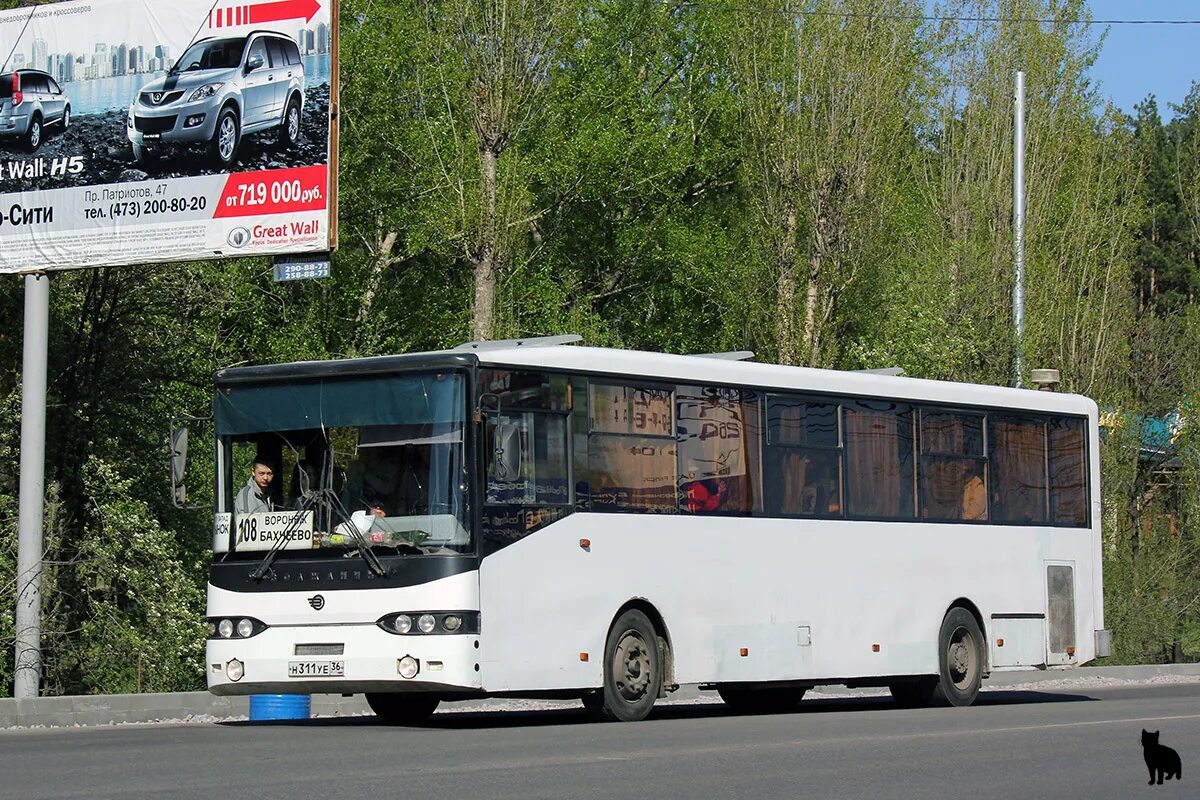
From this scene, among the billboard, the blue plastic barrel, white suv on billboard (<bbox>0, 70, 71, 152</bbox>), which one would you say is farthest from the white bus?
white suv on billboard (<bbox>0, 70, 71, 152</bbox>)

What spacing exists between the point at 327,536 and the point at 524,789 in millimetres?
5881

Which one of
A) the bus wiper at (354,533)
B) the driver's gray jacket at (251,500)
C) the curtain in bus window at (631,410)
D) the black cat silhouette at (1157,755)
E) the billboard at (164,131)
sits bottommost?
the black cat silhouette at (1157,755)

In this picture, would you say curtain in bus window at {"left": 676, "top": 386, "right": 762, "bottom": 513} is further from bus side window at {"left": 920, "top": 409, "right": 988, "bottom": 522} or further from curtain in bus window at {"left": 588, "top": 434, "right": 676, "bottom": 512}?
bus side window at {"left": 920, "top": 409, "right": 988, "bottom": 522}

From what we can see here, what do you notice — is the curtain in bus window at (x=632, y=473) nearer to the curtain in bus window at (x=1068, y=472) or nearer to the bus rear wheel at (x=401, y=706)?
the bus rear wheel at (x=401, y=706)

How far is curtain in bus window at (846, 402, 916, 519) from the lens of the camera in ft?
67.8

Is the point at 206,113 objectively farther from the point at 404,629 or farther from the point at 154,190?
the point at 404,629

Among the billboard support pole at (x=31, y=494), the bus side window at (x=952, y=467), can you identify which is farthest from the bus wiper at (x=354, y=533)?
the bus side window at (x=952, y=467)

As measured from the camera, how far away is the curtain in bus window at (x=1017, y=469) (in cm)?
2248

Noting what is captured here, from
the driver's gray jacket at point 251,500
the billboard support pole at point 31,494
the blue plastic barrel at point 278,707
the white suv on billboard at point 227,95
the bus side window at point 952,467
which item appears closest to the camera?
the driver's gray jacket at point 251,500

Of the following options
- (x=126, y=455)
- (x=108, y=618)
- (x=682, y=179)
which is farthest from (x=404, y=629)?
(x=682, y=179)

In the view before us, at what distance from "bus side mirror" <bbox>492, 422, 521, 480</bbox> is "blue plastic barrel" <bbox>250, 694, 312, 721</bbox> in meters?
3.40

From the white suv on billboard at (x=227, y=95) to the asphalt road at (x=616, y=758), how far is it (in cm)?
643

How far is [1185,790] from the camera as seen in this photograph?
457 inches

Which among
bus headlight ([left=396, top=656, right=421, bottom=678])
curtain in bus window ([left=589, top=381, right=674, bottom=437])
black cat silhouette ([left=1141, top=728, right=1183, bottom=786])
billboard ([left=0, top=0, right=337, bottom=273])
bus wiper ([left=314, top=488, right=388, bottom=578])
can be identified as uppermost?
billboard ([left=0, top=0, right=337, bottom=273])
